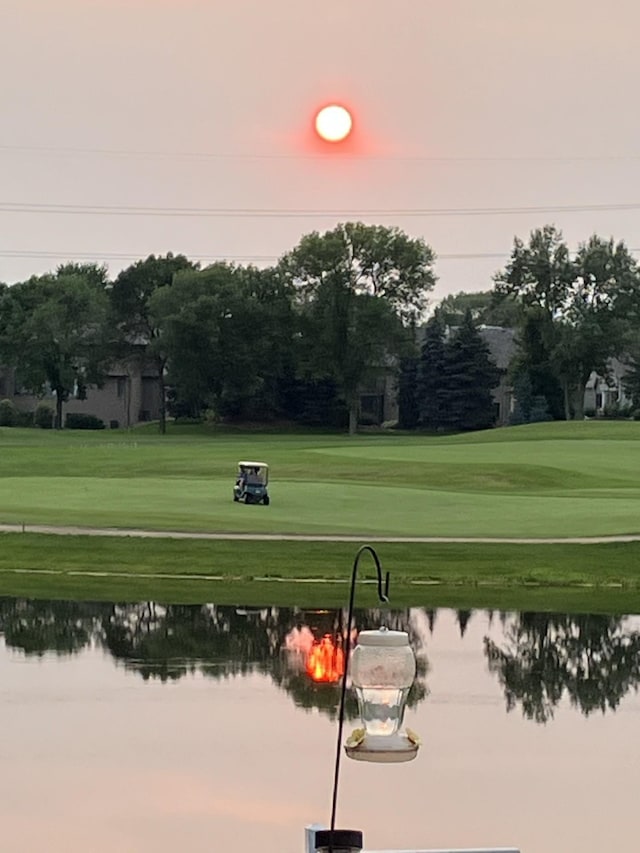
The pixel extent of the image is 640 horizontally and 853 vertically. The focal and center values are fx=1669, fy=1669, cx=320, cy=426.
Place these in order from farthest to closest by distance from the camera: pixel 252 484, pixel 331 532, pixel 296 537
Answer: pixel 252 484 → pixel 331 532 → pixel 296 537

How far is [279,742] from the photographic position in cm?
1389

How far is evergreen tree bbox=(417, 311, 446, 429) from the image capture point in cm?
10600

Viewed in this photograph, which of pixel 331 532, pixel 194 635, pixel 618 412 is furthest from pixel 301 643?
pixel 618 412

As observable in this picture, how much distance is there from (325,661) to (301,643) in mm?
1419

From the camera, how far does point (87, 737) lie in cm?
1388

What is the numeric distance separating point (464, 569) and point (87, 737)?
51.3ft

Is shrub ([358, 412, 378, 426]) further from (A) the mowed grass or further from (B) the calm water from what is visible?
(B) the calm water

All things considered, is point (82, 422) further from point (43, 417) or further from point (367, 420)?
point (367, 420)

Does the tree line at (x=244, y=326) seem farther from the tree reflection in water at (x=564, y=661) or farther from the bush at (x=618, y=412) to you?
the tree reflection in water at (x=564, y=661)

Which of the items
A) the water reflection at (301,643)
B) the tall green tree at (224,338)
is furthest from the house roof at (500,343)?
the water reflection at (301,643)

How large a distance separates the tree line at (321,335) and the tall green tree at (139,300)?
0.31 ft

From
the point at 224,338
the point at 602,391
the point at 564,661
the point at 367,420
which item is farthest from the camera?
the point at 602,391

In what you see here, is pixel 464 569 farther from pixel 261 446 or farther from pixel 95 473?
pixel 261 446

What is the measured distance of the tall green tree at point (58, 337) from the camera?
354 feet
